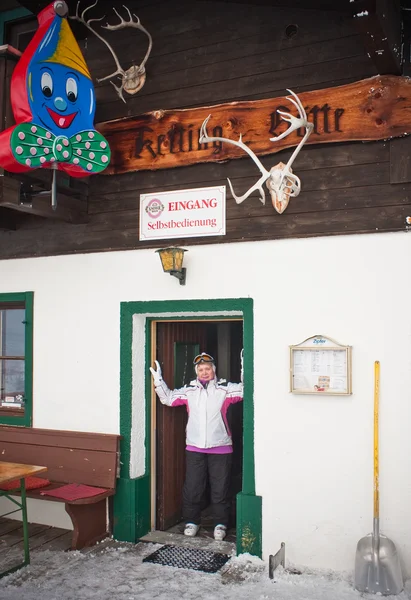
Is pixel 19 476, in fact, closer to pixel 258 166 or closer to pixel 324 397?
pixel 324 397

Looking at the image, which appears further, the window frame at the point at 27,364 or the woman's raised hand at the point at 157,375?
the window frame at the point at 27,364

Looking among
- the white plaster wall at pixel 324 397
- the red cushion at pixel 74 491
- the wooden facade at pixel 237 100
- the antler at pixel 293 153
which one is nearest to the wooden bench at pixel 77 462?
the red cushion at pixel 74 491

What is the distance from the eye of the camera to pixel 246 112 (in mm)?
5277

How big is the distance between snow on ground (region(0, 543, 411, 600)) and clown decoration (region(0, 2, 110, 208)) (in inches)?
122

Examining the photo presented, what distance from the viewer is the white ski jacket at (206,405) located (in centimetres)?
584

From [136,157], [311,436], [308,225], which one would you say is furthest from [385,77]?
[311,436]

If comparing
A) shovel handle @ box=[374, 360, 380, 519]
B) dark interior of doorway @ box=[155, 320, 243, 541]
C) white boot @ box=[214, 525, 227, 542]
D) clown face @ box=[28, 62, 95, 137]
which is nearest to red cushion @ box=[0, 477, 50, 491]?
dark interior of doorway @ box=[155, 320, 243, 541]

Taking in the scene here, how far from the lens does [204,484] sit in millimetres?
5969

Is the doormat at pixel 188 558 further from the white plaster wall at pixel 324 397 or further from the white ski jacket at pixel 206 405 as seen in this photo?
the white ski jacket at pixel 206 405

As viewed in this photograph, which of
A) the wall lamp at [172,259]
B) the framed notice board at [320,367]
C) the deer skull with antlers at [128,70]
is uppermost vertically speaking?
the deer skull with antlers at [128,70]

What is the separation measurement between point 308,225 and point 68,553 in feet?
11.7

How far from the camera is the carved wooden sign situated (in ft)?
15.8

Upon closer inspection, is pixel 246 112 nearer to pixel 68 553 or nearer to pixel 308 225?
pixel 308 225

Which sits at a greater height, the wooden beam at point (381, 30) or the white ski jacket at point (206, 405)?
the wooden beam at point (381, 30)
